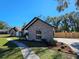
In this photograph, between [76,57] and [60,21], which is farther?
[60,21]

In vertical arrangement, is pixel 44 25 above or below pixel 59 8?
below

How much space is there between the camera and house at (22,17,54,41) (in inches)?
1219

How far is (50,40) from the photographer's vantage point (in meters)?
30.4

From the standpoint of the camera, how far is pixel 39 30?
104ft

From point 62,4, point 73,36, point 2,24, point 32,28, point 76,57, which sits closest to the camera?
point 76,57

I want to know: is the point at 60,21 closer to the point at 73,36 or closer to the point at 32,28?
the point at 73,36

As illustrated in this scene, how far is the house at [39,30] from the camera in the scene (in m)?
31.0

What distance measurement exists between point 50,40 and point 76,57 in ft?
35.7

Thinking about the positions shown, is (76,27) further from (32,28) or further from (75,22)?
(32,28)

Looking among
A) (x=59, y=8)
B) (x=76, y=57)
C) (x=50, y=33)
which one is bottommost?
(x=76, y=57)

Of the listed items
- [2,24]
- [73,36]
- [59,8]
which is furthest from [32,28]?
[2,24]

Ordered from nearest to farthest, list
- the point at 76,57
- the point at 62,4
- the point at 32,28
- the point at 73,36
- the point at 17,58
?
the point at 17,58 < the point at 76,57 < the point at 62,4 < the point at 32,28 < the point at 73,36

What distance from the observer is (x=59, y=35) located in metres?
52.1

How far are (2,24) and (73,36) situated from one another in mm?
68467
